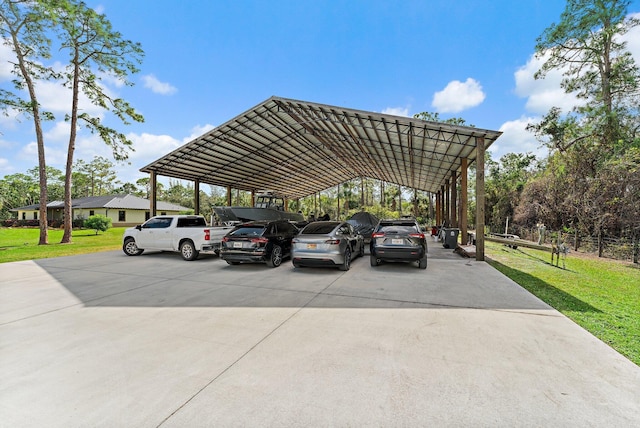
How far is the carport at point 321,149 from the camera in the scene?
12.2 metres

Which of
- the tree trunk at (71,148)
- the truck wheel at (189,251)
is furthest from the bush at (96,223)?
the truck wheel at (189,251)

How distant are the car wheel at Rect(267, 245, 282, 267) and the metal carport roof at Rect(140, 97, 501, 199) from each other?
262 inches

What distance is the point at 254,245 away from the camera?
8.55m

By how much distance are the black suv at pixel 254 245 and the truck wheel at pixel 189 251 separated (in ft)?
6.83

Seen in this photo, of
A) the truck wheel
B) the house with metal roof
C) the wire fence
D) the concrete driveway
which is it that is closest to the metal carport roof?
the wire fence

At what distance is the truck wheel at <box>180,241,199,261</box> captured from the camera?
10.4 m

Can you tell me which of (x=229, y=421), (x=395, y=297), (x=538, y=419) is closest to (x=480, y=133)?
(x=395, y=297)

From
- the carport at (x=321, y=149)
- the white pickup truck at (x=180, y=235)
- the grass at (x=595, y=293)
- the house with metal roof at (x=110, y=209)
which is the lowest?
the grass at (x=595, y=293)

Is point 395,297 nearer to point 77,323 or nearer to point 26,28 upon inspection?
point 77,323

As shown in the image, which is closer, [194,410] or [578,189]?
[194,410]

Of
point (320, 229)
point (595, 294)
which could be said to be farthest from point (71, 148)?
point (595, 294)

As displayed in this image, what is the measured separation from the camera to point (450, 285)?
22.0ft

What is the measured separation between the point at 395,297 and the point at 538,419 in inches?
135

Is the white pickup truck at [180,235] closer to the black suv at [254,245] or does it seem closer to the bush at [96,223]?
the black suv at [254,245]
